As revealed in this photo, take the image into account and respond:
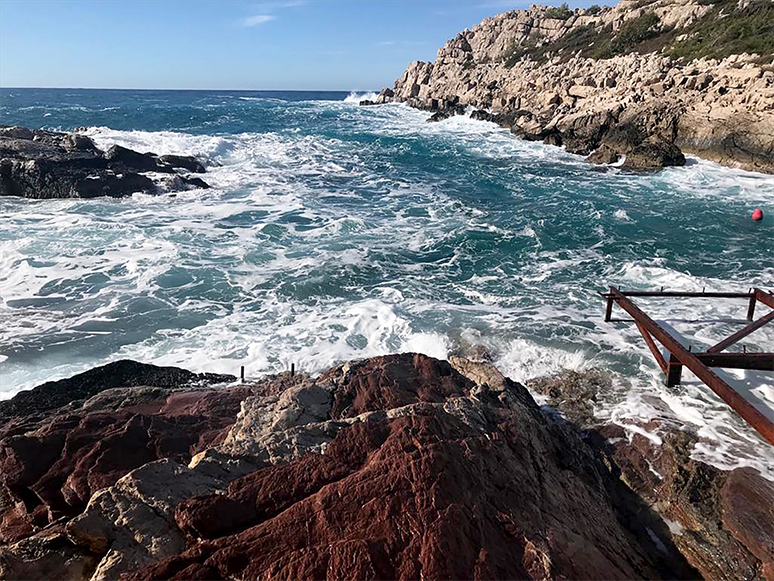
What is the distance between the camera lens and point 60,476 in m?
4.39

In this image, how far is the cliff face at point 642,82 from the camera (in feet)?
105

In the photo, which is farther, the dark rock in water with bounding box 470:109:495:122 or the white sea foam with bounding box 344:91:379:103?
the white sea foam with bounding box 344:91:379:103

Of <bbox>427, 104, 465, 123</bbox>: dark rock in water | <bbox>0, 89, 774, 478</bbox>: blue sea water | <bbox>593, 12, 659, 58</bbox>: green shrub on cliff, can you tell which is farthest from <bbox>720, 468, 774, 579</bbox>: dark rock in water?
<bbox>427, 104, 465, 123</bbox>: dark rock in water

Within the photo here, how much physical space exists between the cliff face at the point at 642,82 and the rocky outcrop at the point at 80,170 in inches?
1139

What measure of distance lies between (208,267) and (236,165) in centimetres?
2015

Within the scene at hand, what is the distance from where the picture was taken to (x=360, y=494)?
3670 millimetres

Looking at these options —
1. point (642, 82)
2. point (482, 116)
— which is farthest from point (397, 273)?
point (482, 116)

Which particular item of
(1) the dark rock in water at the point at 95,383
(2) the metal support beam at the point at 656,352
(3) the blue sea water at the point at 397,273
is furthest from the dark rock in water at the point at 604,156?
(1) the dark rock in water at the point at 95,383

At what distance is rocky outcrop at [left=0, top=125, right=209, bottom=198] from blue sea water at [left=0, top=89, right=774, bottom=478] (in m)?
1.31

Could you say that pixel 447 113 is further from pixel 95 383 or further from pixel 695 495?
pixel 695 495

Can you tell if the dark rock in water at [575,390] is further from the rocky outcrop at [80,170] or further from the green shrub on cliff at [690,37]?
the green shrub on cliff at [690,37]

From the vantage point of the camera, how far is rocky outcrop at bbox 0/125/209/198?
928 inches

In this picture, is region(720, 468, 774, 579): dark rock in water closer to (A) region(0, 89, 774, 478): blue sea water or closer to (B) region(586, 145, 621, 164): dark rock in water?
(A) region(0, 89, 774, 478): blue sea water

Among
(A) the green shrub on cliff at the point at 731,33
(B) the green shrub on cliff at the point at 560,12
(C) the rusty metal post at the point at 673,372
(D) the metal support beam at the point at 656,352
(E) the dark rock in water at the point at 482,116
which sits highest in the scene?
(B) the green shrub on cliff at the point at 560,12
